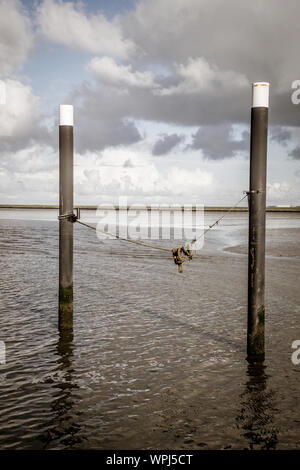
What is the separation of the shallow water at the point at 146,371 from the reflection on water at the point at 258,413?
0.01 m

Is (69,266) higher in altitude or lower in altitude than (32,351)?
higher

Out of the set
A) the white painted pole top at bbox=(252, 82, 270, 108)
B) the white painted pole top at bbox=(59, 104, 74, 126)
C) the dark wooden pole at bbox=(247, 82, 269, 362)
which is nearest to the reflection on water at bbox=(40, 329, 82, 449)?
the dark wooden pole at bbox=(247, 82, 269, 362)

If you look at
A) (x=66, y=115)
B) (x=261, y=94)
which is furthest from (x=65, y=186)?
(x=261, y=94)

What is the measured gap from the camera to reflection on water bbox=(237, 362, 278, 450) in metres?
4.51

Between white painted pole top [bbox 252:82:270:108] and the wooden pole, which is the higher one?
white painted pole top [bbox 252:82:270:108]

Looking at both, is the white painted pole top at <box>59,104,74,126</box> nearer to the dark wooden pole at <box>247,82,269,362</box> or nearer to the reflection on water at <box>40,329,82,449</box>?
the dark wooden pole at <box>247,82,269,362</box>

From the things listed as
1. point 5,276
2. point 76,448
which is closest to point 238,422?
point 76,448

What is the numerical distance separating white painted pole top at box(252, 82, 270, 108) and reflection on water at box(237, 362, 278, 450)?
4.07 m

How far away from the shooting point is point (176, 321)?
29.1 feet

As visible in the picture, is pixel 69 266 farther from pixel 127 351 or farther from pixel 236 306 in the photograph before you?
pixel 236 306

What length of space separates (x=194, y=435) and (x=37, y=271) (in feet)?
36.7

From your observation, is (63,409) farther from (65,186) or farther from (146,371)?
(65,186)
